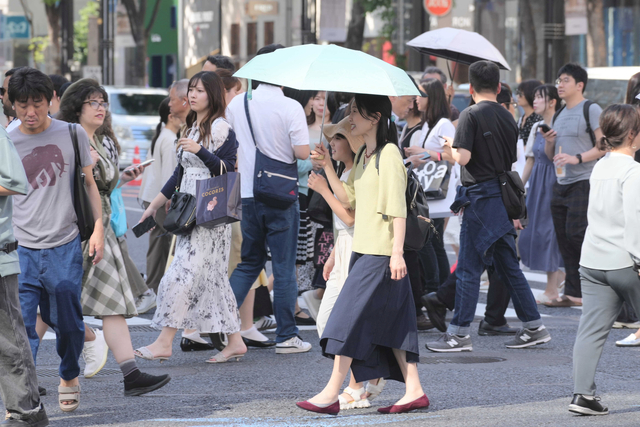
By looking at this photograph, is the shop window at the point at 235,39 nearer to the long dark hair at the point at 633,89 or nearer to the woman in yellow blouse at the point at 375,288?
the long dark hair at the point at 633,89

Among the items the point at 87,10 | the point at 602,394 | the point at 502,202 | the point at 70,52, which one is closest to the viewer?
the point at 602,394

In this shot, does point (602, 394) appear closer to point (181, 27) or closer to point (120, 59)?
point (181, 27)

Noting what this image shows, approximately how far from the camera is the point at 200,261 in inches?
272

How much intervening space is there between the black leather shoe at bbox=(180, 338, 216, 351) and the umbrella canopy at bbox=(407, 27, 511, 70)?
3.47 metres

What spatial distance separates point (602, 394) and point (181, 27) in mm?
31199

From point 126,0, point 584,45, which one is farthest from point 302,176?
point 126,0

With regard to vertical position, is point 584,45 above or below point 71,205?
above

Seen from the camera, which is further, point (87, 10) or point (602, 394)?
point (87, 10)

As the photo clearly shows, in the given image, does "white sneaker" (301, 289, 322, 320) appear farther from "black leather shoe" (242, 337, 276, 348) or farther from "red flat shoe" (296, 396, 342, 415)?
"red flat shoe" (296, 396, 342, 415)

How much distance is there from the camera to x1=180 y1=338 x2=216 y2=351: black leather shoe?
7.67 meters

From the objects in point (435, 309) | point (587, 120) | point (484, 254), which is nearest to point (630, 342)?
point (484, 254)

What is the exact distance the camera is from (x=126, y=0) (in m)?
38.5

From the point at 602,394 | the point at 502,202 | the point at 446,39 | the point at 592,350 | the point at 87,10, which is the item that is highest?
the point at 87,10

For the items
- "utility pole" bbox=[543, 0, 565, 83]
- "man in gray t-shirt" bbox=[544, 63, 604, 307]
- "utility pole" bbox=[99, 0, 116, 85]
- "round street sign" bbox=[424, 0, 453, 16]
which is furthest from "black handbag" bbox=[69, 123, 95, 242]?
"utility pole" bbox=[99, 0, 116, 85]
